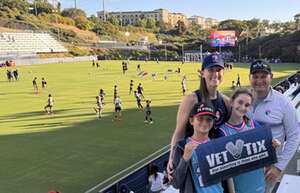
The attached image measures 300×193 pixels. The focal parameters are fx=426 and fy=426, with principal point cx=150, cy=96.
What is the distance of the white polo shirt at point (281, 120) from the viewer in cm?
429

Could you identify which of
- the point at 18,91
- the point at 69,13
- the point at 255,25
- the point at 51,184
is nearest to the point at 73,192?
the point at 51,184

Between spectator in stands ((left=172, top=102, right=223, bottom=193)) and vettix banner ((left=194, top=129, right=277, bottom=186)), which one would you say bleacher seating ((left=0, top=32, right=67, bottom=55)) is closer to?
spectator in stands ((left=172, top=102, right=223, bottom=193))

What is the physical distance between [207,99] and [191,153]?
28.5 inches

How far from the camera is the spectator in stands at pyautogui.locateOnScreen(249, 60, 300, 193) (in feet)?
14.0

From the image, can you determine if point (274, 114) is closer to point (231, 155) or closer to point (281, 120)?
point (281, 120)

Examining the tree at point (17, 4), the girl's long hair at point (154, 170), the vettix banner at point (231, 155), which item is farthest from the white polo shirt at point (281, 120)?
the tree at point (17, 4)

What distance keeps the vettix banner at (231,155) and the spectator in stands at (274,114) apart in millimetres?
780

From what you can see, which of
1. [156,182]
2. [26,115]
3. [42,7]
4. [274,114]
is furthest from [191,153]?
[42,7]

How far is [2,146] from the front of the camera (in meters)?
16.3

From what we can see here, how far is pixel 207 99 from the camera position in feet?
12.8

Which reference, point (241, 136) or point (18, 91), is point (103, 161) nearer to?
point (241, 136)

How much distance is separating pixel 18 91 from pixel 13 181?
23.7 metres

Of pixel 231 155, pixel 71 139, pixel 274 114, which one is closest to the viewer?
pixel 231 155

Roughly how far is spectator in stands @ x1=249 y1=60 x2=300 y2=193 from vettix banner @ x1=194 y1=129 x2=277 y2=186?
0.78 m
